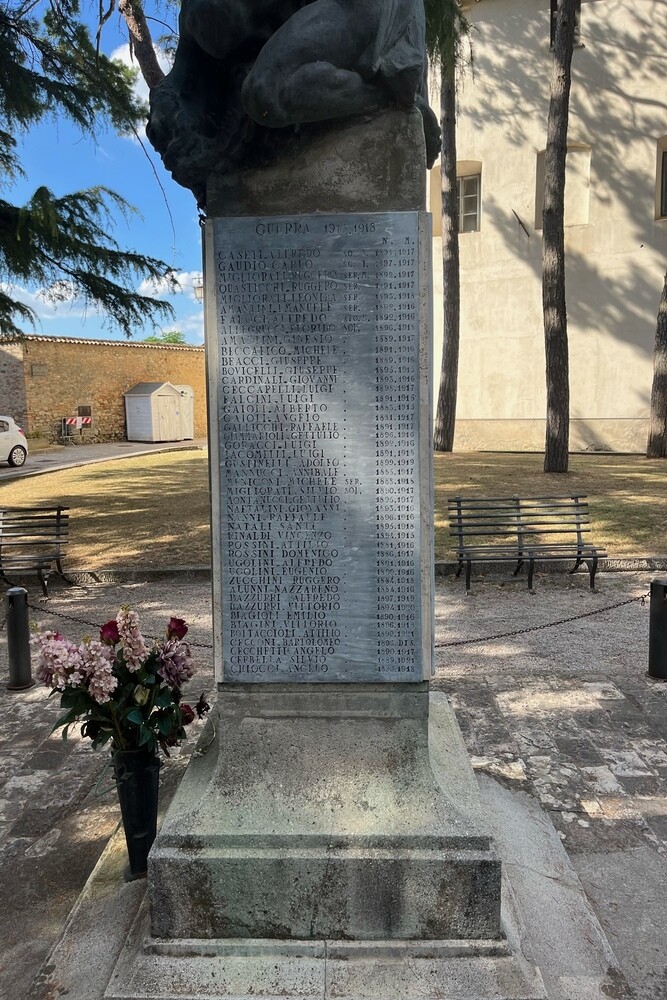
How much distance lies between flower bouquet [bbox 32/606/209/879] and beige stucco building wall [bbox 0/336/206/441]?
2918 centimetres

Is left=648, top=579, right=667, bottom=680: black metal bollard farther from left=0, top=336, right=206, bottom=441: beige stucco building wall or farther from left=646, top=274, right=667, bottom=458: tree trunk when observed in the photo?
left=0, top=336, right=206, bottom=441: beige stucco building wall

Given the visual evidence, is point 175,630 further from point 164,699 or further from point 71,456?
point 71,456

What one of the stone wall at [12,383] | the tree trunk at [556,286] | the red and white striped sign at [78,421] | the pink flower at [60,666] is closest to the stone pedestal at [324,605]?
the pink flower at [60,666]

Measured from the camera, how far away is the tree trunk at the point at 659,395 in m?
17.3

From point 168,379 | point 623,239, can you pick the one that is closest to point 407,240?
point 623,239

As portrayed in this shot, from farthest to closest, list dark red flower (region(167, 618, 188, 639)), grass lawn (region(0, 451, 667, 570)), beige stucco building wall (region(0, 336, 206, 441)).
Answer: beige stucco building wall (region(0, 336, 206, 441))
grass lawn (region(0, 451, 667, 570))
dark red flower (region(167, 618, 188, 639))

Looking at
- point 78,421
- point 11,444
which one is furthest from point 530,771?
point 78,421

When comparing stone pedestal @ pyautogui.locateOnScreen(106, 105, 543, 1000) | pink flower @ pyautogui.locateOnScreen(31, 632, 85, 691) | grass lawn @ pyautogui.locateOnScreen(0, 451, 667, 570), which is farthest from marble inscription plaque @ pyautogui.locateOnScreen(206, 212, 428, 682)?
grass lawn @ pyautogui.locateOnScreen(0, 451, 667, 570)

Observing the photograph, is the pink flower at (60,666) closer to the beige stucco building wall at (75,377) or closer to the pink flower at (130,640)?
the pink flower at (130,640)

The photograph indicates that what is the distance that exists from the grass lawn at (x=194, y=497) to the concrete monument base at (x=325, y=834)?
6882 mm

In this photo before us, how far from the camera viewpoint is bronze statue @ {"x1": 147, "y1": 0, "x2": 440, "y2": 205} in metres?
2.42

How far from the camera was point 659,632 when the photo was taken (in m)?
5.61

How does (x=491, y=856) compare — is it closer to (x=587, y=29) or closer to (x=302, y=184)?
(x=302, y=184)

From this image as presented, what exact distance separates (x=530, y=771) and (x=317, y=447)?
2.42m
